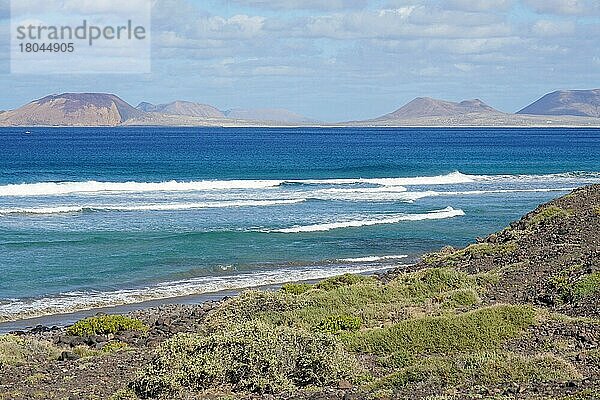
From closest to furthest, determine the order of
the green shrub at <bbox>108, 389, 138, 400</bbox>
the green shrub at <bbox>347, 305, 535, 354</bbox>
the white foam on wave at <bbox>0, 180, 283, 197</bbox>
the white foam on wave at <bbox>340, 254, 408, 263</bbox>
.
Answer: the green shrub at <bbox>108, 389, 138, 400</bbox> < the green shrub at <bbox>347, 305, 535, 354</bbox> < the white foam on wave at <bbox>340, 254, 408, 263</bbox> < the white foam on wave at <bbox>0, 180, 283, 197</bbox>

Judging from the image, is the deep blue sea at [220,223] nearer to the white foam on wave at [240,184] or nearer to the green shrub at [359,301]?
the white foam on wave at [240,184]

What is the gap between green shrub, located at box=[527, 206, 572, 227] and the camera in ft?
88.3

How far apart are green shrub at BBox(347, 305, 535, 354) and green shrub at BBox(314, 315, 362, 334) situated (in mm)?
635

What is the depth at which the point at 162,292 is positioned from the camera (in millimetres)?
23594

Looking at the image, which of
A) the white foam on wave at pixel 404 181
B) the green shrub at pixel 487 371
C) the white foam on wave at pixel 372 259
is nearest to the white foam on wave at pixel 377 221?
the white foam on wave at pixel 372 259

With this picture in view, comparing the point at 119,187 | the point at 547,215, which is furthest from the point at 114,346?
the point at 119,187

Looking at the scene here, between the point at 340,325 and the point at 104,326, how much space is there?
5080 mm

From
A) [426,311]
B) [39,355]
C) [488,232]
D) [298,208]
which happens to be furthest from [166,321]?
[298,208]

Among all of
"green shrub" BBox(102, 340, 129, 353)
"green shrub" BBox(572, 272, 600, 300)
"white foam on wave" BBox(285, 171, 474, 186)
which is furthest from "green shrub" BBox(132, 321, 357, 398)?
"white foam on wave" BBox(285, 171, 474, 186)

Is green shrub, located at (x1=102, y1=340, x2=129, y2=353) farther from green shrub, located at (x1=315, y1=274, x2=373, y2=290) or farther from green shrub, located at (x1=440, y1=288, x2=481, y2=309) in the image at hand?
green shrub, located at (x1=440, y1=288, x2=481, y2=309)

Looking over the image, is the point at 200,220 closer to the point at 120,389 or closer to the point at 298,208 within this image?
the point at 298,208

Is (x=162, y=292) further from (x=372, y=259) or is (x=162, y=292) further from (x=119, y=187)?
(x=119, y=187)

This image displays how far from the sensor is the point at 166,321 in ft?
59.6

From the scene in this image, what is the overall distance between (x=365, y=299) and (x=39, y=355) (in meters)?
6.69
